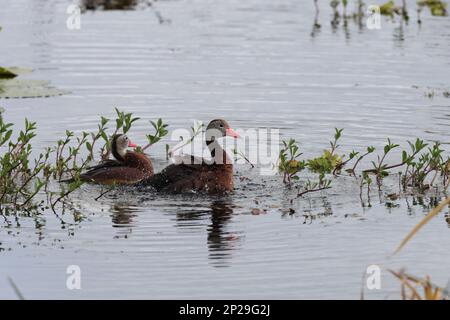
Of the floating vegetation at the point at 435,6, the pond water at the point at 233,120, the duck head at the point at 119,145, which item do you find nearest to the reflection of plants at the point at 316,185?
the pond water at the point at 233,120

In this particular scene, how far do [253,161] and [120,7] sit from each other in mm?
12883

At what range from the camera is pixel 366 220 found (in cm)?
1107

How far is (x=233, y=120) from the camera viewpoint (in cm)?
1591

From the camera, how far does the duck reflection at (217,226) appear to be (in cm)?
984

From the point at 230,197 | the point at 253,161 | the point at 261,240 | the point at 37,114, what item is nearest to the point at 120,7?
the point at 37,114

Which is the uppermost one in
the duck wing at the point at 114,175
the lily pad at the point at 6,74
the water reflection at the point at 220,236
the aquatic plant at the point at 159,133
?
the lily pad at the point at 6,74

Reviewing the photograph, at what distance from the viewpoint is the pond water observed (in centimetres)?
932

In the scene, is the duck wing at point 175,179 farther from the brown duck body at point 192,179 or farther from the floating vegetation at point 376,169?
the floating vegetation at point 376,169

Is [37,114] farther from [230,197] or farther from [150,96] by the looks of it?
[230,197]

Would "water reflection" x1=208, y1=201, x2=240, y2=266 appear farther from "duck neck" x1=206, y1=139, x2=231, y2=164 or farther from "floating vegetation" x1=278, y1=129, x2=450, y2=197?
"floating vegetation" x1=278, y1=129, x2=450, y2=197

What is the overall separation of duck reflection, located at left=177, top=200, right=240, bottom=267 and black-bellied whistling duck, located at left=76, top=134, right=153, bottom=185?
1264 mm

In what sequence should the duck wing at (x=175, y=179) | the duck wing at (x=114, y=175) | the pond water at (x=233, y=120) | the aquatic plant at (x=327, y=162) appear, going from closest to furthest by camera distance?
the pond water at (x=233, y=120) → the duck wing at (x=175, y=179) → the aquatic plant at (x=327, y=162) → the duck wing at (x=114, y=175)

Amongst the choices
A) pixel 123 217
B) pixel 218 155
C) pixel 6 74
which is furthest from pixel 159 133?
pixel 6 74

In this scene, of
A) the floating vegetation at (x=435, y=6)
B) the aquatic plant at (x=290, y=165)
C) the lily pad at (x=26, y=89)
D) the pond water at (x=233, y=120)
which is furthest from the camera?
the floating vegetation at (x=435, y=6)
